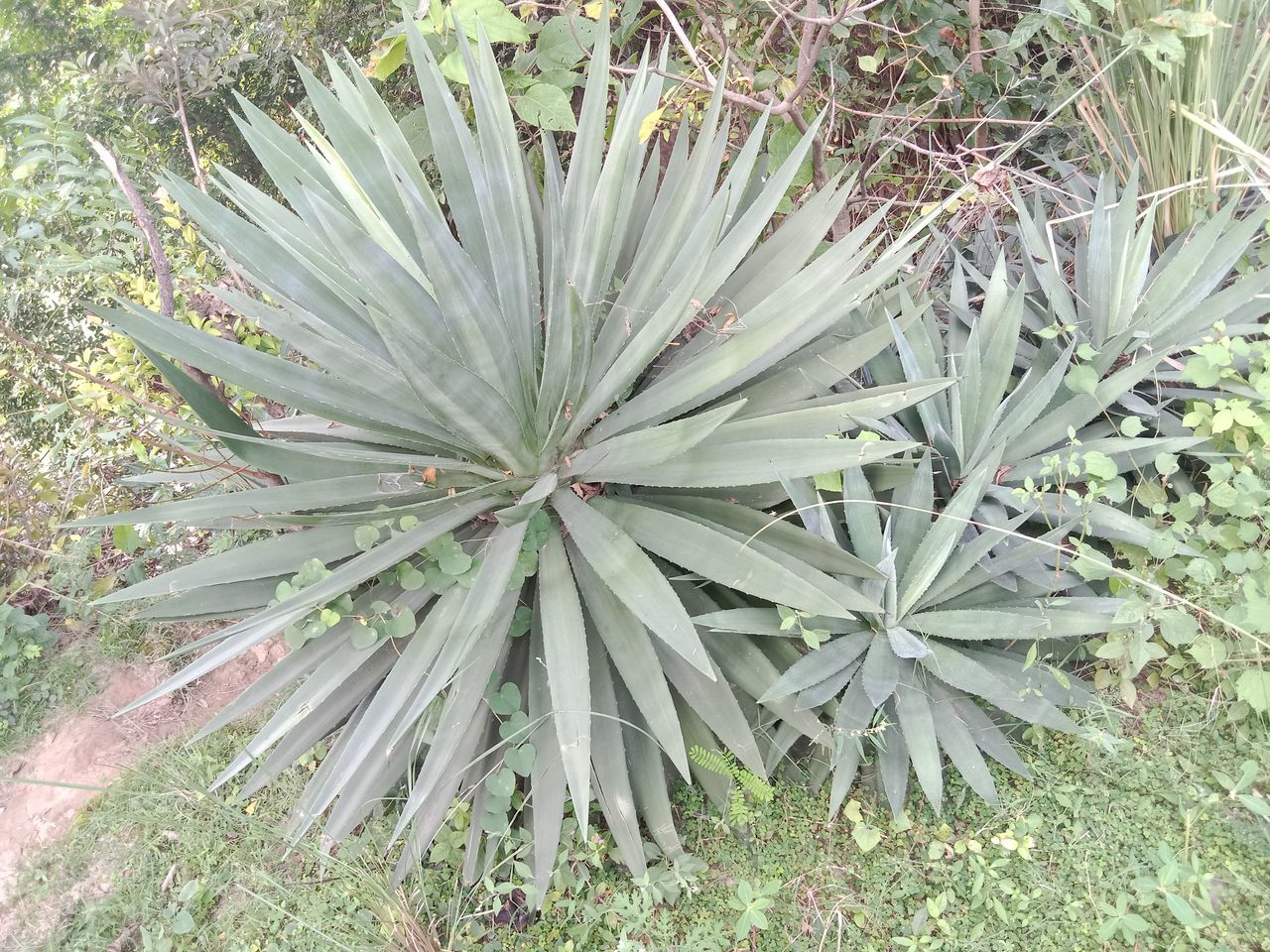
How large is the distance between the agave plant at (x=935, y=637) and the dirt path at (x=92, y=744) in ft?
7.19

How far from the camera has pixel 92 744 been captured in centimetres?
268

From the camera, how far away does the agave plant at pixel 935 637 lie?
1395 millimetres

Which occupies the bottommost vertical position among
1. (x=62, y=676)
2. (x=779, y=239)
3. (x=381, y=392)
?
(x=62, y=676)

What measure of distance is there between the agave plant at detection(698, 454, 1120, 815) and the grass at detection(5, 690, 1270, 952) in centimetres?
13

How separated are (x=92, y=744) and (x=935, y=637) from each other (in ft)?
9.96

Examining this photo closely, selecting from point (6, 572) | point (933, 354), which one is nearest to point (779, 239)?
point (933, 354)

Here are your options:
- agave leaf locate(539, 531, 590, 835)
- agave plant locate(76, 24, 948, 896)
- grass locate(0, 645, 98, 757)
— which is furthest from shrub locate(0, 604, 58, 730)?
agave leaf locate(539, 531, 590, 835)

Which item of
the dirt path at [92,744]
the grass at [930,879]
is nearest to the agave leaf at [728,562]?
the grass at [930,879]

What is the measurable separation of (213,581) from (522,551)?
26.1 inches

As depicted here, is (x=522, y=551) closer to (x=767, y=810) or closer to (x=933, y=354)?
(x=767, y=810)

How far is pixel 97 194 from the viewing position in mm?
2693

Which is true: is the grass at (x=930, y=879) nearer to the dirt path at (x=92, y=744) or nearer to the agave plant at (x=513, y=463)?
the agave plant at (x=513, y=463)

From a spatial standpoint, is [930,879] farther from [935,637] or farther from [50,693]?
[50,693]

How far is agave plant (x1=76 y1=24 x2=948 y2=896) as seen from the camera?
1.33 m
